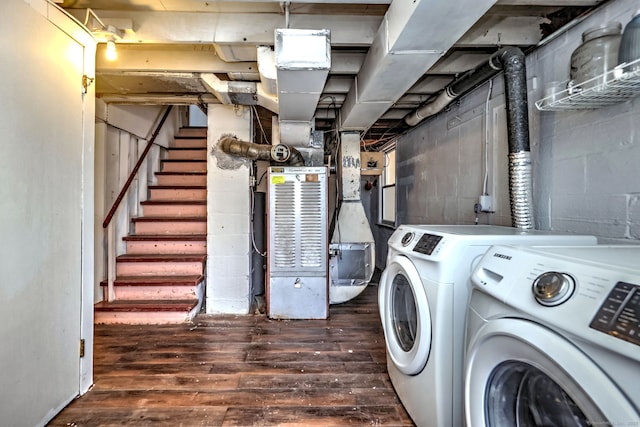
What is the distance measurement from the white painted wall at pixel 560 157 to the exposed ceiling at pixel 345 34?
0.66ft

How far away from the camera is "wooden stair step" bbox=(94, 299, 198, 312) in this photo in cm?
281

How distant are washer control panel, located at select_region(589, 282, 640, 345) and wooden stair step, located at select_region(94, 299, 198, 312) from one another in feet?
9.59

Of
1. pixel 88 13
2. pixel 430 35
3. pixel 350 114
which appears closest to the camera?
pixel 430 35

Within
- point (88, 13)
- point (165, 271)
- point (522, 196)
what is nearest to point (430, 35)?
point (522, 196)

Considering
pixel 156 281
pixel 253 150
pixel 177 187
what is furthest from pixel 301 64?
pixel 177 187

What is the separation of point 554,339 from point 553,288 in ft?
0.44

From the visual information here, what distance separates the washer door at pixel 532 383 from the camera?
24.6 inches

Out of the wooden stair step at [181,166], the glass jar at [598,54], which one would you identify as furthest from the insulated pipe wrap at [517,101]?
the wooden stair step at [181,166]

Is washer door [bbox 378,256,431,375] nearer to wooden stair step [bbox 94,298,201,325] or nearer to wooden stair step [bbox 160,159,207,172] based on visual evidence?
wooden stair step [bbox 94,298,201,325]

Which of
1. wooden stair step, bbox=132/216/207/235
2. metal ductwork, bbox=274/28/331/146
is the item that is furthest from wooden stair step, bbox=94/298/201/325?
metal ductwork, bbox=274/28/331/146

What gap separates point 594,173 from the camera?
154cm

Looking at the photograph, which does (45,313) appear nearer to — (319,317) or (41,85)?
(41,85)

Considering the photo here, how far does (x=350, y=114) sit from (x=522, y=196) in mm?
1533

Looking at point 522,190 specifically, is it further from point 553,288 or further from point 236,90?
point 236,90
